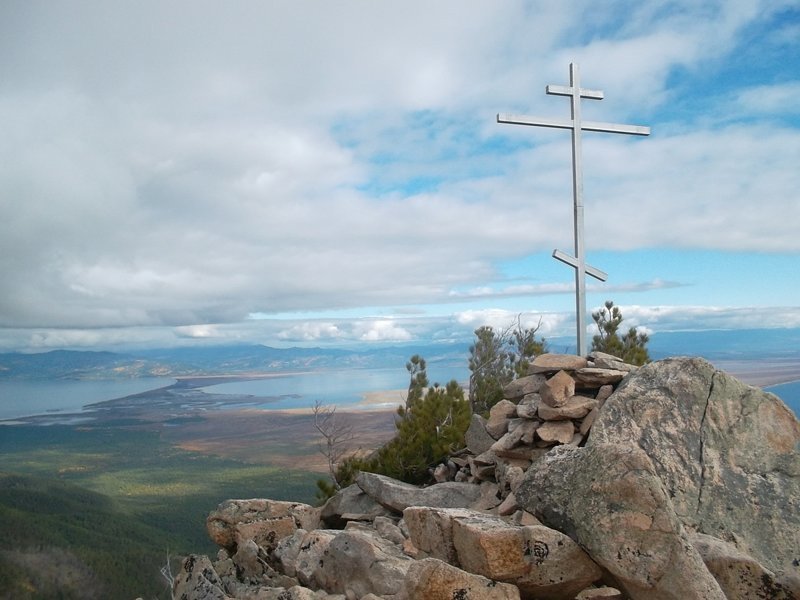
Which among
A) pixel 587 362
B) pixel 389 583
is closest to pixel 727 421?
pixel 587 362

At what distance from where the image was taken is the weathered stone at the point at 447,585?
683 centimetres

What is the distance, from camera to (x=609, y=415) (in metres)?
11.4

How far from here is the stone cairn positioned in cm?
734

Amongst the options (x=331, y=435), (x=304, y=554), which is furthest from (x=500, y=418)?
(x=331, y=435)

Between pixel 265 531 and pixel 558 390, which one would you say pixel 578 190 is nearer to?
pixel 558 390

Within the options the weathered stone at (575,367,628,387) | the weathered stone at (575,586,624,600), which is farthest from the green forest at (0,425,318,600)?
the weathered stone at (575,586,624,600)

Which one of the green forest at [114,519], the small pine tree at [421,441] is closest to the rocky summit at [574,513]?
the small pine tree at [421,441]

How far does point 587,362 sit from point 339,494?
5.51 m

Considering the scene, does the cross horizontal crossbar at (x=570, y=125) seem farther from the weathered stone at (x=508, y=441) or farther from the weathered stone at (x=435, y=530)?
the weathered stone at (x=435, y=530)

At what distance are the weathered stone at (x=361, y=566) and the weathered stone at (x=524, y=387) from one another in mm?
5633

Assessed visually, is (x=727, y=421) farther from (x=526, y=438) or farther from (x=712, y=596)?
(x=712, y=596)

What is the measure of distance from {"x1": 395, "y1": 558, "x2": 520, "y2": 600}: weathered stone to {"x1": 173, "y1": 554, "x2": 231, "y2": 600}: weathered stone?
3079 millimetres

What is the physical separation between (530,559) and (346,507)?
679cm

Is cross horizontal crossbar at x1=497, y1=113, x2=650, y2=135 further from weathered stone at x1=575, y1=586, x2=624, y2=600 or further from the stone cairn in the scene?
weathered stone at x1=575, y1=586, x2=624, y2=600
